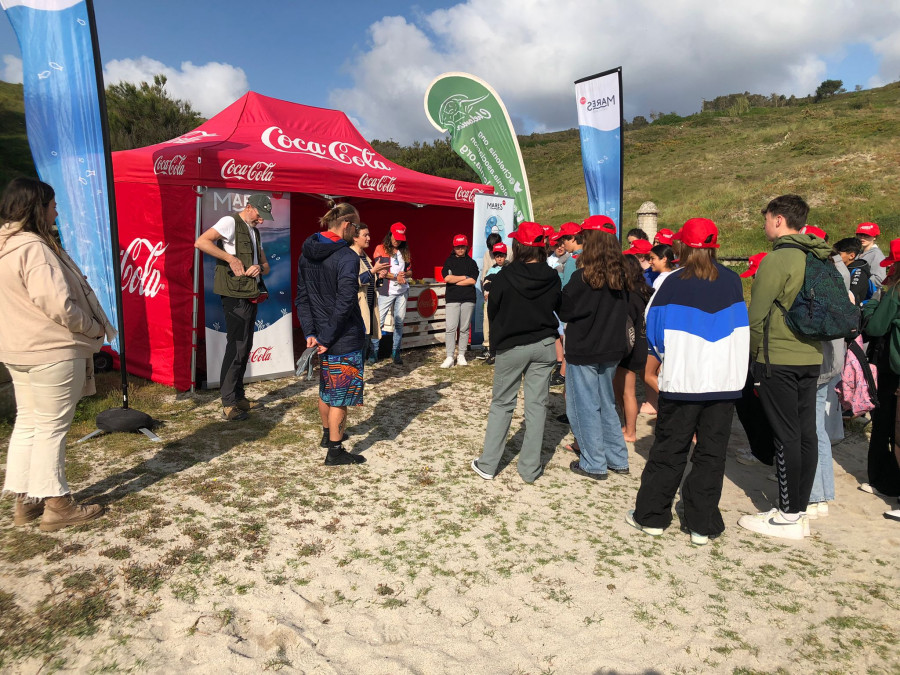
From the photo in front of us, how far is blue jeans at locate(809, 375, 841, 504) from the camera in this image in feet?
11.1

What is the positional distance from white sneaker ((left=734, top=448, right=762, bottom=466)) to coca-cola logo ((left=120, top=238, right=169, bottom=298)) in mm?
5779

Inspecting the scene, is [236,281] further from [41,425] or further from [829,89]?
[829,89]

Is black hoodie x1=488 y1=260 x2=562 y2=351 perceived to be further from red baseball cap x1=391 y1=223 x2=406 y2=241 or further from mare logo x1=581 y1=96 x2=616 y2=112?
mare logo x1=581 y1=96 x2=616 y2=112

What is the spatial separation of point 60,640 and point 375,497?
1.80 m

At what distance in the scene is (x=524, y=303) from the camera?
371 cm

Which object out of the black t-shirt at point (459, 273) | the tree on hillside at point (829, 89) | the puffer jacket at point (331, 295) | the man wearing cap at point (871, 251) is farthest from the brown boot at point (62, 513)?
the tree on hillside at point (829, 89)

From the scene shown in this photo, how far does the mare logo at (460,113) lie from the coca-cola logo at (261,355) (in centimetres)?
532

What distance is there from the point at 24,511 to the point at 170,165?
3804mm

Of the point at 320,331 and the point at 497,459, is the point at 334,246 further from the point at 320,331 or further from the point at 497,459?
the point at 497,459

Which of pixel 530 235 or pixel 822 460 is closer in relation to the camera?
pixel 822 460

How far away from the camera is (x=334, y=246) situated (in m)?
3.78

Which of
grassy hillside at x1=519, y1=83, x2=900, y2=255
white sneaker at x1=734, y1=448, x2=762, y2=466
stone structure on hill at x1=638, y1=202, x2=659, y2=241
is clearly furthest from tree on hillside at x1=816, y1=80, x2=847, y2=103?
white sneaker at x1=734, y1=448, x2=762, y2=466

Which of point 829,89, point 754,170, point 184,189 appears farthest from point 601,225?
point 829,89

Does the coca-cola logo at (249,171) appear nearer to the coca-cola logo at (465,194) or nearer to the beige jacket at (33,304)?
the coca-cola logo at (465,194)
